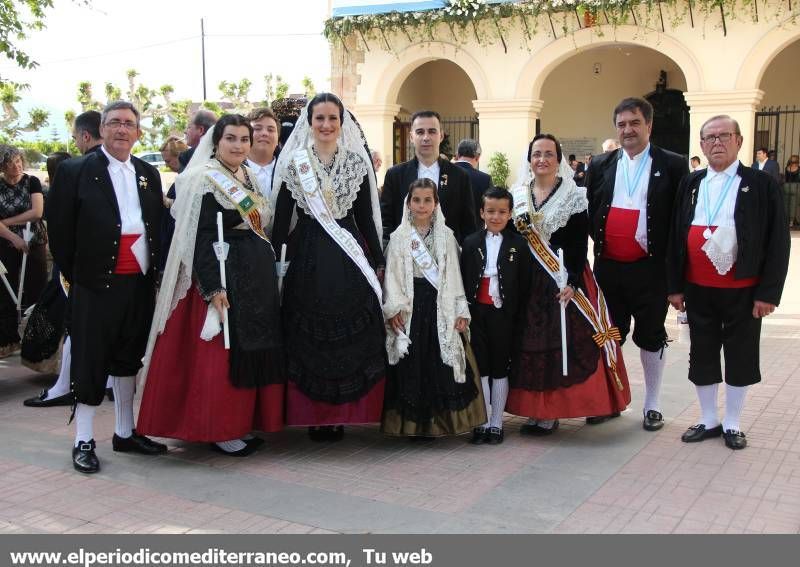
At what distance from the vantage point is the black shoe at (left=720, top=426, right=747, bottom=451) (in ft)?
14.6

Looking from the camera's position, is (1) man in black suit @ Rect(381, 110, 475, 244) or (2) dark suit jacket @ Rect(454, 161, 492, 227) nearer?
(1) man in black suit @ Rect(381, 110, 475, 244)

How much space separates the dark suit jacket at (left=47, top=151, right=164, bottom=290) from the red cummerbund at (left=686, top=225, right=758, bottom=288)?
2999mm

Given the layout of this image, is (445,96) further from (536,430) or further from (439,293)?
(439,293)

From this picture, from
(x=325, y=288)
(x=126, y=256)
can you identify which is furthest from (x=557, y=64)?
(x=126, y=256)

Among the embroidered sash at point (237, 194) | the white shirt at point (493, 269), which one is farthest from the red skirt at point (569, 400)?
the embroidered sash at point (237, 194)

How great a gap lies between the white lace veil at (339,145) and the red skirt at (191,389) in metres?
0.76

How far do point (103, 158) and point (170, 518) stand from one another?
1818 mm

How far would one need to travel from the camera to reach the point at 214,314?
405cm

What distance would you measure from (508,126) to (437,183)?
11423 mm

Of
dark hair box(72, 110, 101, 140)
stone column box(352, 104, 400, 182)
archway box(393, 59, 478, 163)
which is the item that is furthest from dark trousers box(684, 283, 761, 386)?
archway box(393, 59, 478, 163)

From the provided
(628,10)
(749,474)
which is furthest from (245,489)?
(628,10)

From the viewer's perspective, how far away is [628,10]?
14.4m

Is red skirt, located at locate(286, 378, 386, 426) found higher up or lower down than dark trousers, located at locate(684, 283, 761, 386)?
lower down

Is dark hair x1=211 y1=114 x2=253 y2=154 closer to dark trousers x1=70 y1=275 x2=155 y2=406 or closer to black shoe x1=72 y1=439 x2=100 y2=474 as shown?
dark trousers x1=70 y1=275 x2=155 y2=406
